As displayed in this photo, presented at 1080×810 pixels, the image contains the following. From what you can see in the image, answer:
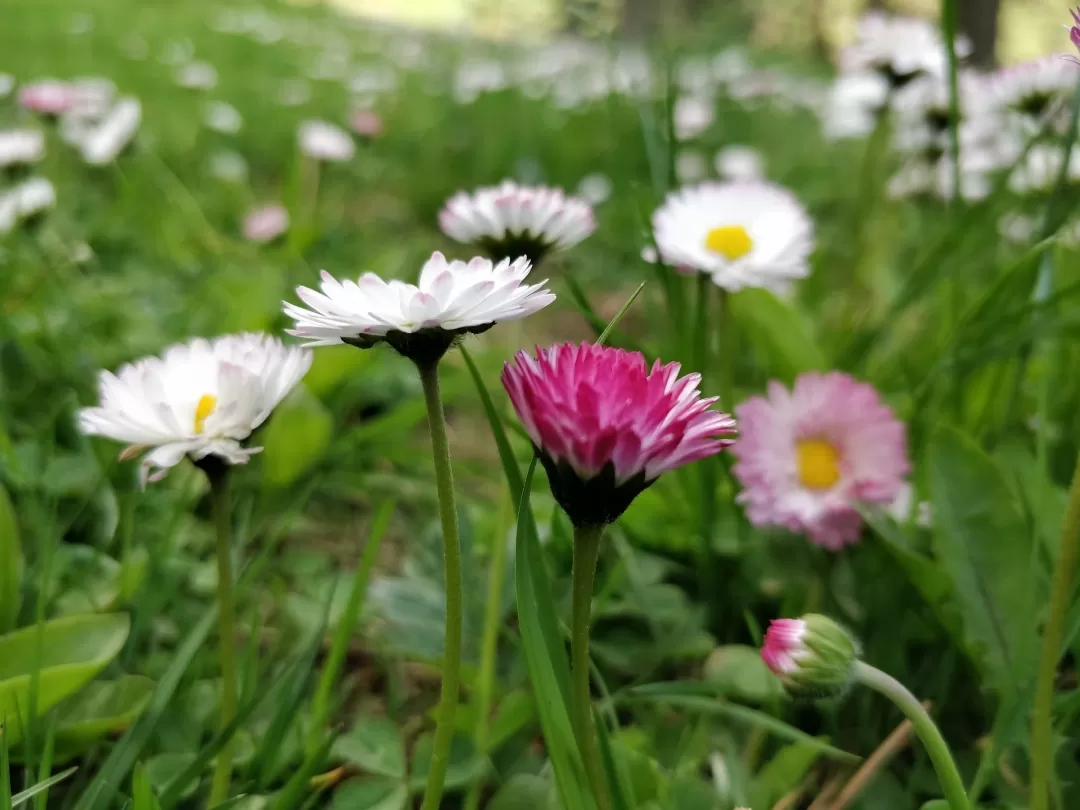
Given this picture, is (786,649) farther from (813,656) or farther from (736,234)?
(736,234)

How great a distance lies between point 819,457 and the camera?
0.59 m

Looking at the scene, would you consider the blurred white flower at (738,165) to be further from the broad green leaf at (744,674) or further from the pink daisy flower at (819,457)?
the broad green leaf at (744,674)

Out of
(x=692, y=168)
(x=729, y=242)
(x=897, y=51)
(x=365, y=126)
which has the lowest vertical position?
(x=692, y=168)

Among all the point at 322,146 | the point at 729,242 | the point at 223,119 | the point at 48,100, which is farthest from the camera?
the point at 223,119

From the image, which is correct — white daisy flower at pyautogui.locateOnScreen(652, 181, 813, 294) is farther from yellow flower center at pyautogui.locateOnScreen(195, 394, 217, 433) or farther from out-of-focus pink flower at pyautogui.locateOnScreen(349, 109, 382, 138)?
out-of-focus pink flower at pyautogui.locateOnScreen(349, 109, 382, 138)

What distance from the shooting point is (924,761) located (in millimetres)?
485

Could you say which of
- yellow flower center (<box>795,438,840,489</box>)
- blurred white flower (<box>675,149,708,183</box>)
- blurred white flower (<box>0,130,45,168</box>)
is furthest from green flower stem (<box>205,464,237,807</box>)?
blurred white flower (<box>675,149,708,183</box>)

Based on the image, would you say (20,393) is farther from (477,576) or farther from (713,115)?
(713,115)

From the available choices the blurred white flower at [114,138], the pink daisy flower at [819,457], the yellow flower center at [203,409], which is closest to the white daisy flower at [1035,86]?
the pink daisy flower at [819,457]

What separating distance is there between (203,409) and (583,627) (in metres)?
0.24

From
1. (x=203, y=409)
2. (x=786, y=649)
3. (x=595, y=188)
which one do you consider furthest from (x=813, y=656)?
(x=595, y=188)

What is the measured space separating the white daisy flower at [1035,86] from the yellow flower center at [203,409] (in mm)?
800

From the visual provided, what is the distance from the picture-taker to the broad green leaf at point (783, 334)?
75 centimetres

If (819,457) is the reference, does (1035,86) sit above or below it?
above
